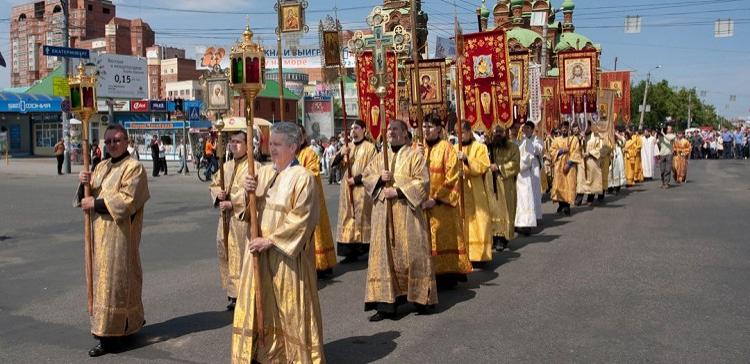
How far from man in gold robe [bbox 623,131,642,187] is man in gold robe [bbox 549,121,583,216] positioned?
718cm

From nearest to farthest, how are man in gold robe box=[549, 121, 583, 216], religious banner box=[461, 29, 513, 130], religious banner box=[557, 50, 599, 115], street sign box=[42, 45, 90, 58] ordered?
religious banner box=[461, 29, 513, 130] < man in gold robe box=[549, 121, 583, 216] < religious banner box=[557, 50, 599, 115] < street sign box=[42, 45, 90, 58]

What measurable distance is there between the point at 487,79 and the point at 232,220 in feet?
18.7

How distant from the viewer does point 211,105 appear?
263 inches

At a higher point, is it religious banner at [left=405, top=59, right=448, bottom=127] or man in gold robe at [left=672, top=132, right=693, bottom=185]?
religious banner at [left=405, top=59, right=448, bottom=127]

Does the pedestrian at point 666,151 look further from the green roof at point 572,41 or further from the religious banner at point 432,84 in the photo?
the green roof at point 572,41

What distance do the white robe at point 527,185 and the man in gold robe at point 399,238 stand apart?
5.42m

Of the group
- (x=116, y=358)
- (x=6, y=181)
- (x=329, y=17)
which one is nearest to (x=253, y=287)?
(x=116, y=358)

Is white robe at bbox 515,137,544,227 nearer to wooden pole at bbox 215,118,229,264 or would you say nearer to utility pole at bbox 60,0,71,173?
wooden pole at bbox 215,118,229,264

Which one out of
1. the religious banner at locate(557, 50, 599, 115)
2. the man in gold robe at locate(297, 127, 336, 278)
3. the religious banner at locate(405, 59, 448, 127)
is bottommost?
the man in gold robe at locate(297, 127, 336, 278)

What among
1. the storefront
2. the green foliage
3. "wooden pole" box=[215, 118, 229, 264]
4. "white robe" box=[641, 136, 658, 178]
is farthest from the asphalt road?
the green foliage

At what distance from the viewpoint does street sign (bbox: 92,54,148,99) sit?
35594 millimetres

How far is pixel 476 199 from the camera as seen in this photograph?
8.83 meters

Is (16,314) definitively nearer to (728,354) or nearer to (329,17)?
(329,17)

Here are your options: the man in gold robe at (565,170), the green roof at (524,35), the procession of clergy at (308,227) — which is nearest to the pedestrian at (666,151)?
the man in gold robe at (565,170)
